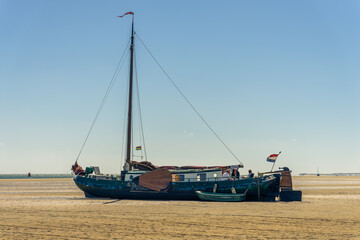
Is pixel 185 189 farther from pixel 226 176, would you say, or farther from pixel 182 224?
pixel 182 224

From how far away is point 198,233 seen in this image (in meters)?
14.5

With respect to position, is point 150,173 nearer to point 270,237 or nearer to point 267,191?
point 267,191

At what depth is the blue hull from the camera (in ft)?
97.5

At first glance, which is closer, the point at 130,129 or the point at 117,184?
the point at 117,184

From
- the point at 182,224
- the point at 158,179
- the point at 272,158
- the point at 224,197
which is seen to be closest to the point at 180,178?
the point at 158,179

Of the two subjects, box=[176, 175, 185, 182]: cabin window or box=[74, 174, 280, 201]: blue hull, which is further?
box=[176, 175, 185, 182]: cabin window

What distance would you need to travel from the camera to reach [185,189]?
3103 centimetres

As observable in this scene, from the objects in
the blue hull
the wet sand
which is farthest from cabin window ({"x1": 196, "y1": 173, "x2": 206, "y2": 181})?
the wet sand

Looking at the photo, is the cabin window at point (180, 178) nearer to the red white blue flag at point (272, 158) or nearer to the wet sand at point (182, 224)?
the red white blue flag at point (272, 158)

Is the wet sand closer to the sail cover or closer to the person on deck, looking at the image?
the person on deck

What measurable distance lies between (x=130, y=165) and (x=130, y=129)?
3.99 metres

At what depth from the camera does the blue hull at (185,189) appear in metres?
29.7

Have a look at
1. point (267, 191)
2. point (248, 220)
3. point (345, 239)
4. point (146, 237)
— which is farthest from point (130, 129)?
point (345, 239)

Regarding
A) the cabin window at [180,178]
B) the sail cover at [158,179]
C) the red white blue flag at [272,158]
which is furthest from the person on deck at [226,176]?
the sail cover at [158,179]
